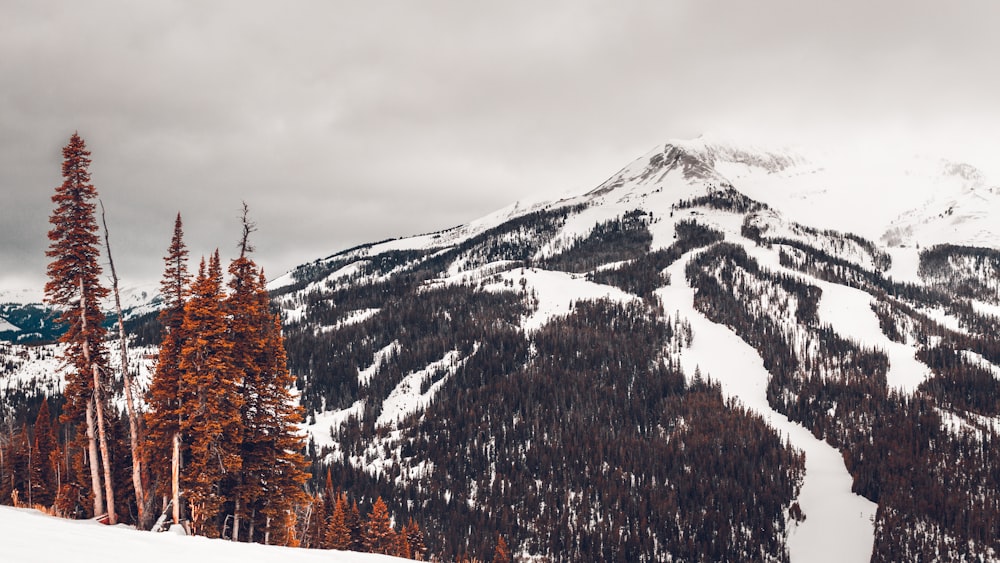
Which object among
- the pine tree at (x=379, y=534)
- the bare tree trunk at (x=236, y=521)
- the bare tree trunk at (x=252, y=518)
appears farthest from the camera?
the pine tree at (x=379, y=534)

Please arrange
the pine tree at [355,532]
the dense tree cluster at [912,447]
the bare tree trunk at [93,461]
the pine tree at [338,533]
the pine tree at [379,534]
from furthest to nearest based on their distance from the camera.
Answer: the dense tree cluster at [912,447], the pine tree at [379,534], the pine tree at [355,532], the pine tree at [338,533], the bare tree trunk at [93,461]

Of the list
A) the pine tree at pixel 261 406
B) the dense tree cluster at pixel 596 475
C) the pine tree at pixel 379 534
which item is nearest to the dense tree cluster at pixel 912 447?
the dense tree cluster at pixel 596 475

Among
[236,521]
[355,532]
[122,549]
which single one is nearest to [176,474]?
[236,521]

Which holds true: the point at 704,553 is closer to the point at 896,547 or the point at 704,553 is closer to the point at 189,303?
the point at 896,547

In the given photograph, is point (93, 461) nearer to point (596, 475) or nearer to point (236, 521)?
point (236, 521)

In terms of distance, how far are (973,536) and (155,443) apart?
6102 inches

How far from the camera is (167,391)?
106 feet

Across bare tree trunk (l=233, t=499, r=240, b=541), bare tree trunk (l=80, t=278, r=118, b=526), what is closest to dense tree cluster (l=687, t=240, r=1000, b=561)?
bare tree trunk (l=233, t=499, r=240, b=541)

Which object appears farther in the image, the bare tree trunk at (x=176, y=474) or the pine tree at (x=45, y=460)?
the pine tree at (x=45, y=460)

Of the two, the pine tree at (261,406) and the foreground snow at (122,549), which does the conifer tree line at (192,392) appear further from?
the foreground snow at (122,549)

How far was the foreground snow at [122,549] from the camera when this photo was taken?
13312 mm

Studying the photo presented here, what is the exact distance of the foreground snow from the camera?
43.7 ft

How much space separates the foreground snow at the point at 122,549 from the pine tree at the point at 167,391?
46.3 ft

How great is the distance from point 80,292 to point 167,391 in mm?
6887
